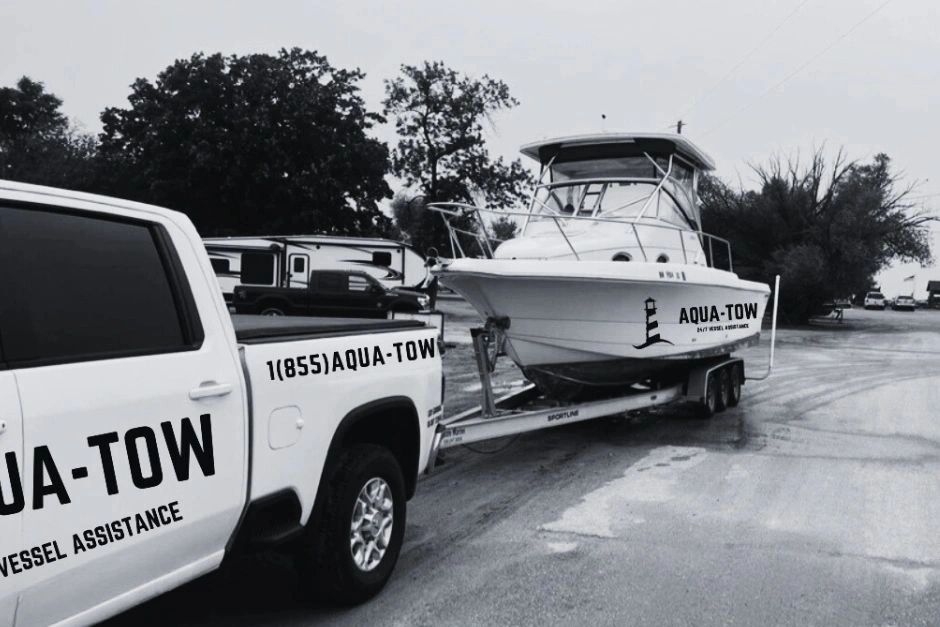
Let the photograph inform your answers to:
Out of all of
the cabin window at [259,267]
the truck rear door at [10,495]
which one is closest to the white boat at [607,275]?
the truck rear door at [10,495]

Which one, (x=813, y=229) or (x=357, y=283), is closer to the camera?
(x=357, y=283)

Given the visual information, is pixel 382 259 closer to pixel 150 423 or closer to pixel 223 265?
pixel 223 265

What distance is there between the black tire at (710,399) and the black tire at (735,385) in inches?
24.5

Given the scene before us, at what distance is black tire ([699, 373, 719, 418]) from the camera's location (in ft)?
32.6

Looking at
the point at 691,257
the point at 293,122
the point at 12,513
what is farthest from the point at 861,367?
the point at 293,122

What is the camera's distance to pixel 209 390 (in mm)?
3268

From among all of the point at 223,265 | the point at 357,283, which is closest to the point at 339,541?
the point at 357,283

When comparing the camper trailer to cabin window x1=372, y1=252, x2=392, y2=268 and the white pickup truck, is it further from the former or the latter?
the white pickup truck

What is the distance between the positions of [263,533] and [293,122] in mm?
33371

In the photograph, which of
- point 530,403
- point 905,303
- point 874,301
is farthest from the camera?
point 874,301

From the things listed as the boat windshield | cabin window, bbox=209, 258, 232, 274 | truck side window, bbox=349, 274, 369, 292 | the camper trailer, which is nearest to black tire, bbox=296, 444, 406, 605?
the boat windshield

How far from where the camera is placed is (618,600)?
4.44 metres

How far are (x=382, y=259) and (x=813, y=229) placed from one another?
792 inches

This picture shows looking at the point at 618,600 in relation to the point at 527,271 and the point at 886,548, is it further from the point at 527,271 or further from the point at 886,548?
the point at 527,271
